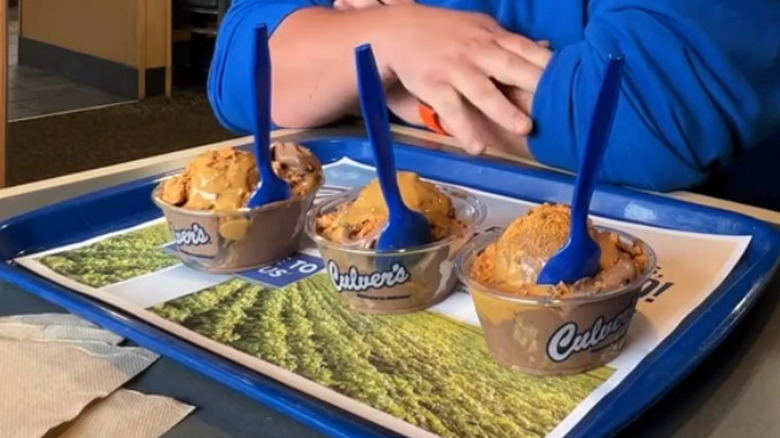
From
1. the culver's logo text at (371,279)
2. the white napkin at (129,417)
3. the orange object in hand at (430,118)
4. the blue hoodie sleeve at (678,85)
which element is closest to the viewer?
the white napkin at (129,417)

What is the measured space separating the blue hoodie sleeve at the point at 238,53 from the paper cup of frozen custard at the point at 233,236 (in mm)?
328

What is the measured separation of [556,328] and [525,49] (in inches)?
15.8

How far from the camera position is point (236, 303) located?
0.58 meters

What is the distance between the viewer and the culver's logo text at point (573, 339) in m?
0.48

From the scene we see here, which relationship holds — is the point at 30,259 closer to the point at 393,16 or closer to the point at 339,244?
the point at 339,244

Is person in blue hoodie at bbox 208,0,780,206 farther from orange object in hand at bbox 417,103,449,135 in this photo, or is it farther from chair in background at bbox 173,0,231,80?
chair in background at bbox 173,0,231,80

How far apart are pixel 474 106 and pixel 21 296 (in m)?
0.40

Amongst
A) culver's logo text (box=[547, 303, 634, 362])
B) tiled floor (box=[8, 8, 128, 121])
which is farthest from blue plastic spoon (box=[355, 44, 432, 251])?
tiled floor (box=[8, 8, 128, 121])

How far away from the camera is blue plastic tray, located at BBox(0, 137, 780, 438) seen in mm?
448

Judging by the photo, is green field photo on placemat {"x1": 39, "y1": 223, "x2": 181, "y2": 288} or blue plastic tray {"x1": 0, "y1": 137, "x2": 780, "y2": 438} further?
green field photo on placemat {"x1": 39, "y1": 223, "x2": 181, "y2": 288}

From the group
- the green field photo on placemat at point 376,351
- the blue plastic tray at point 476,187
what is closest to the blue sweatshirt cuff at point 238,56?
the blue plastic tray at point 476,187

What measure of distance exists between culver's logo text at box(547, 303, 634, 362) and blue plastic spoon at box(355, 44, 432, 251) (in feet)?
0.41

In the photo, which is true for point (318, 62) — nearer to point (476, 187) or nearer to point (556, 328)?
point (476, 187)

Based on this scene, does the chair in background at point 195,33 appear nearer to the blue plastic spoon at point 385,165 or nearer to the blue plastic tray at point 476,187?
the blue plastic tray at point 476,187
